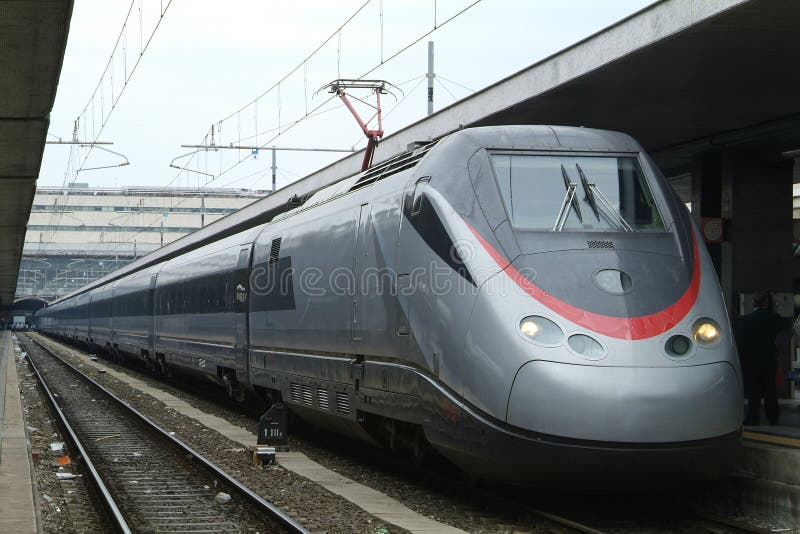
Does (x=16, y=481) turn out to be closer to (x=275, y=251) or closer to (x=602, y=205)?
(x=275, y=251)

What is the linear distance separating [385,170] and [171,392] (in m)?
16.1

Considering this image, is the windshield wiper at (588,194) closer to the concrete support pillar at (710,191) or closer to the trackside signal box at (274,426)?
the trackside signal box at (274,426)

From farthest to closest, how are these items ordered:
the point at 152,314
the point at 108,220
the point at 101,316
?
the point at 108,220, the point at 101,316, the point at 152,314

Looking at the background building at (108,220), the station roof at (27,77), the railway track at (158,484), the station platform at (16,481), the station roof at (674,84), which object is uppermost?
the background building at (108,220)

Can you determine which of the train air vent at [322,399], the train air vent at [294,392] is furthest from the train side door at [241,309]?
the train air vent at [322,399]

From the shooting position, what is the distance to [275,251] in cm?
1494

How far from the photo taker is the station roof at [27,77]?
395 inches

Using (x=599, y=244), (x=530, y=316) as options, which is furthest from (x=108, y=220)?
(x=530, y=316)

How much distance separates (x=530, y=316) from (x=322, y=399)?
15.7 ft

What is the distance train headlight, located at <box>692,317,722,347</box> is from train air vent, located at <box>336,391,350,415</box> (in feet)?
14.0

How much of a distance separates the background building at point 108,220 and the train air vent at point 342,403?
78004 mm

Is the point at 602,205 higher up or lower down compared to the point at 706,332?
higher up

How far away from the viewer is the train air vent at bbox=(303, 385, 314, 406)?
41.0ft

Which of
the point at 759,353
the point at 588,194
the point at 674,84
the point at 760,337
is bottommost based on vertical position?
the point at 759,353
